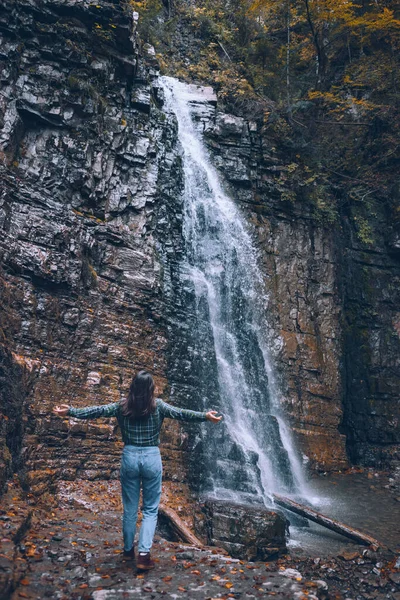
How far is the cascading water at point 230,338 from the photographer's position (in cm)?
1056

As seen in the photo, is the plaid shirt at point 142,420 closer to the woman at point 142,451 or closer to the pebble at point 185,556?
the woman at point 142,451

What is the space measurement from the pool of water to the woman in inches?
174

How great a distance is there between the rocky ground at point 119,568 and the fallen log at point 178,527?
0.75 metres

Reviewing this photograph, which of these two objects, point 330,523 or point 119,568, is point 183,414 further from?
point 330,523

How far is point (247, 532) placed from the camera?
778 cm

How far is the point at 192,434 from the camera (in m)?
10.2

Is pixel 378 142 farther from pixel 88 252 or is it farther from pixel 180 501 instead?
pixel 180 501

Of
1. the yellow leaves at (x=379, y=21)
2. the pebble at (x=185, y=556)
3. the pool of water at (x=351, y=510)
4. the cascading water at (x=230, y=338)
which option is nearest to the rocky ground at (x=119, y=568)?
the pebble at (x=185, y=556)

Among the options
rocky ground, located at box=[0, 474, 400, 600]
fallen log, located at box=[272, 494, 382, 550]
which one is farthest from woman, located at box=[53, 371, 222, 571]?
fallen log, located at box=[272, 494, 382, 550]

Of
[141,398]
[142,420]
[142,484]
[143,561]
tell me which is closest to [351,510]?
[143,561]

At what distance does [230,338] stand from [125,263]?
3.53 meters

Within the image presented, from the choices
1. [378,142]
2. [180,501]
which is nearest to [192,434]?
[180,501]

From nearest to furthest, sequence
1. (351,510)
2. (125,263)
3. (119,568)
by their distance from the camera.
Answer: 1. (119,568)
2. (351,510)
3. (125,263)

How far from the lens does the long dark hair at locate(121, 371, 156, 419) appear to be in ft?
15.6
